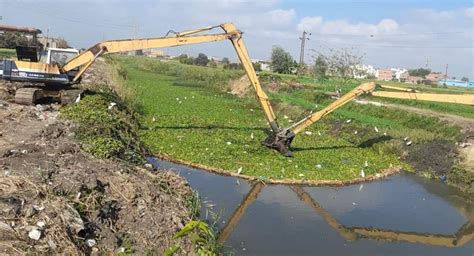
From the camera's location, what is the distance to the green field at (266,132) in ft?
54.1

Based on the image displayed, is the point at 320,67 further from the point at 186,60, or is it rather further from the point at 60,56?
the point at 186,60

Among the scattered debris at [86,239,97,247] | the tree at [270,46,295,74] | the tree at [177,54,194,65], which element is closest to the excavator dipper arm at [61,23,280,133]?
the scattered debris at [86,239,97,247]

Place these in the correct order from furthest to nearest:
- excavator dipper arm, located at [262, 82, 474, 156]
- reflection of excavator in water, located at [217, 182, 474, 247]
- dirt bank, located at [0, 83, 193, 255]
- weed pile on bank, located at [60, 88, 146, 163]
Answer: excavator dipper arm, located at [262, 82, 474, 156]
weed pile on bank, located at [60, 88, 146, 163]
reflection of excavator in water, located at [217, 182, 474, 247]
dirt bank, located at [0, 83, 193, 255]

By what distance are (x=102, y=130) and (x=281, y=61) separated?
58.7m

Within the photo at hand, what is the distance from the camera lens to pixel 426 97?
59.8 feet

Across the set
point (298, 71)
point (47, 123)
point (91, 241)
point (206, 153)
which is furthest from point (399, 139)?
point (298, 71)

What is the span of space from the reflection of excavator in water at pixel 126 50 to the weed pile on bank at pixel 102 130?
121 centimetres

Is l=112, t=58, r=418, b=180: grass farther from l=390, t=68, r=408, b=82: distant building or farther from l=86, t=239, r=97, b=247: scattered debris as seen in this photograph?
l=390, t=68, r=408, b=82: distant building

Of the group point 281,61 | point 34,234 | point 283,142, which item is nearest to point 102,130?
point 283,142

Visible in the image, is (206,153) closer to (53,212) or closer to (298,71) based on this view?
(53,212)

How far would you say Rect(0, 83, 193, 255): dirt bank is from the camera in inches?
279

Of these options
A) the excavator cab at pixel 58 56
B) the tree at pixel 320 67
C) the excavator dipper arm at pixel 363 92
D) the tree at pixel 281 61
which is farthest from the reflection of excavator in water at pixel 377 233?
the tree at pixel 281 61

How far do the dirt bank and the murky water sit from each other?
1.75 metres

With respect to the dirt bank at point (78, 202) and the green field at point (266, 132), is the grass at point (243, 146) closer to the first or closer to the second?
the green field at point (266, 132)
